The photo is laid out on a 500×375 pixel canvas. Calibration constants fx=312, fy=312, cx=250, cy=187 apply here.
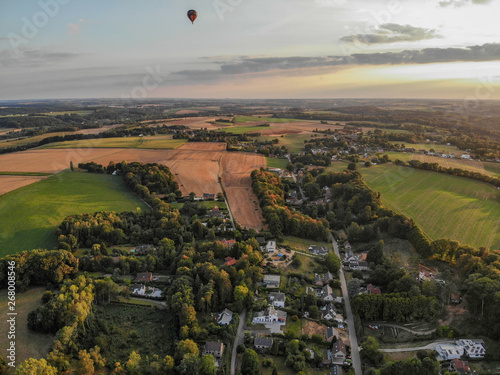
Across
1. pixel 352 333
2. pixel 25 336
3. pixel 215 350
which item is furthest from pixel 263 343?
pixel 25 336

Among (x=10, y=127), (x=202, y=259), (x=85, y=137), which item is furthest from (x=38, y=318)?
(x=10, y=127)

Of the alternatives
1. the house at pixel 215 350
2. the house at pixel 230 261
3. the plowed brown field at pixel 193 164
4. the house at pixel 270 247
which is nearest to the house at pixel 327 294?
the house at pixel 270 247

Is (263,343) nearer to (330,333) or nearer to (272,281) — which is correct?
(330,333)

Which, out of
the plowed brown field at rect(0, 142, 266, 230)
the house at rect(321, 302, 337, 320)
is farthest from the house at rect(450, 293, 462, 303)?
the plowed brown field at rect(0, 142, 266, 230)

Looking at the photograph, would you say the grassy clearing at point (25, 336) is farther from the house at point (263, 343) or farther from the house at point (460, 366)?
the house at point (460, 366)

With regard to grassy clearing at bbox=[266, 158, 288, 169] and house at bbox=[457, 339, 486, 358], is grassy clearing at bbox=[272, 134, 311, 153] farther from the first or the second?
house at bbox=[457, 339, 486, 358]

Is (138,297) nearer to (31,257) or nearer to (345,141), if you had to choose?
(31,257)
